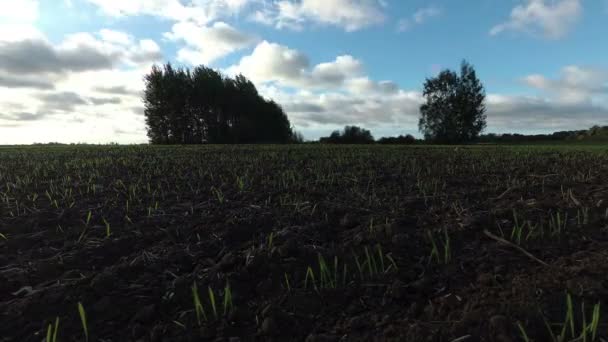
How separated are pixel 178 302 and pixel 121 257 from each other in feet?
2.98

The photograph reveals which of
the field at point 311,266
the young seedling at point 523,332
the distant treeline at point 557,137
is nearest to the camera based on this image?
the young seedling at point 523,332

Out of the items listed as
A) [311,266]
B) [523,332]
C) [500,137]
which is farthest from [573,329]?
[500,137]

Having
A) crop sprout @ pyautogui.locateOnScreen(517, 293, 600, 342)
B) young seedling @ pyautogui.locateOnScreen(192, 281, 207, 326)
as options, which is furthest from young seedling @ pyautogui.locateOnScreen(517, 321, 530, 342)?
young seedling @ pyautogui.locateOnScreen(192, 281, 207, 326)

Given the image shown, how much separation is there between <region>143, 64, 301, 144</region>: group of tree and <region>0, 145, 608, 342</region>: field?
36.9 m

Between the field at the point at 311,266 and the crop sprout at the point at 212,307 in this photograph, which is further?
the crop sprout at the point at 212,307

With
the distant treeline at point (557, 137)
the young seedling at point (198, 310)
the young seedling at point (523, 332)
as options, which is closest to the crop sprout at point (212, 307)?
the young seedling at point (198, 310)

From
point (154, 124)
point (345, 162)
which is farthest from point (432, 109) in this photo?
point (345, 162)

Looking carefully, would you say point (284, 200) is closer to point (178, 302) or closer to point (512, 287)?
point (178, 302)

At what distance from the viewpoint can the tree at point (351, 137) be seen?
39531 mm

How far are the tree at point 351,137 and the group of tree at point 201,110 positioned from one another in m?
8.99

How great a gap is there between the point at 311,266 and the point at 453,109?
166ft

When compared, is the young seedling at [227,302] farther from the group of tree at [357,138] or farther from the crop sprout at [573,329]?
the group of tree at [357,138]

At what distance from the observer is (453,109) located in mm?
48094

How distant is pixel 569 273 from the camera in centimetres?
198
